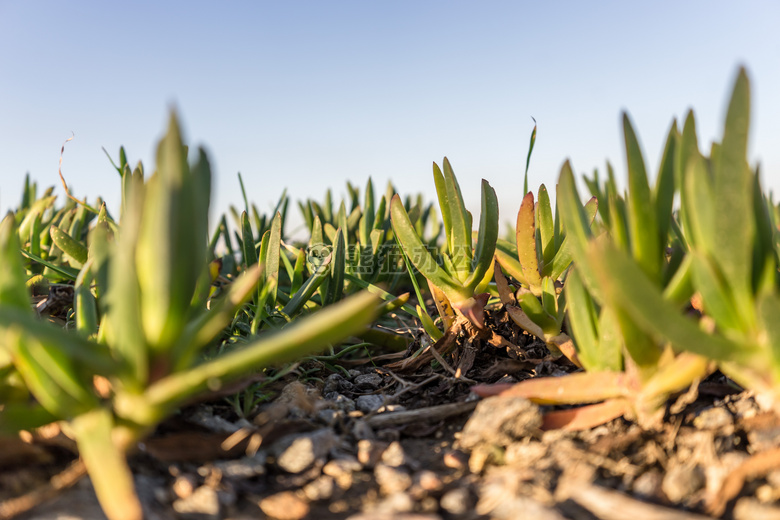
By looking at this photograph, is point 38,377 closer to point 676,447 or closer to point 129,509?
point 129,509

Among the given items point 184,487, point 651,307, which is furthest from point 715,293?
point 184,487

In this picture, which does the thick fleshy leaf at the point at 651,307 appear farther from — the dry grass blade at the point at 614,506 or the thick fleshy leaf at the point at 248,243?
the thick fleshy leaf at the point at 248,243

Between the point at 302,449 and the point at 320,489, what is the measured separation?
0.10 m

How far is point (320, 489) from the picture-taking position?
0.99 meters

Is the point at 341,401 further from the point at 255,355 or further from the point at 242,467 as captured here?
the point at 255,355

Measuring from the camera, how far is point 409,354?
5.72ft

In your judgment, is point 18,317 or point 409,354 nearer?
point 18,317

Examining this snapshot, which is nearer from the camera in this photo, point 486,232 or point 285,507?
point 285,507

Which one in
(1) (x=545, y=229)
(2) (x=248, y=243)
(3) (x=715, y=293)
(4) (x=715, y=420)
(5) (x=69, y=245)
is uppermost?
(5) (x=69, y=245)

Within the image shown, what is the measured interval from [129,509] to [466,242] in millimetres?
1098

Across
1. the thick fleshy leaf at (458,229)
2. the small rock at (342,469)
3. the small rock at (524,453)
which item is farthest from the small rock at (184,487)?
the thick fleshy leaf at (458,229)

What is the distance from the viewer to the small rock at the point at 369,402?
141 cm

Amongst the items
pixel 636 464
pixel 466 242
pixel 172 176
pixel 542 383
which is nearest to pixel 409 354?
pixel 466 242

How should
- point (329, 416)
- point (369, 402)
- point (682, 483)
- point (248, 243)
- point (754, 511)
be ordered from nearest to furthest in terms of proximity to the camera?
point (754, 511) < point (682, 483) < point (329, 416) < point (369, 402) < point (248, 243)
